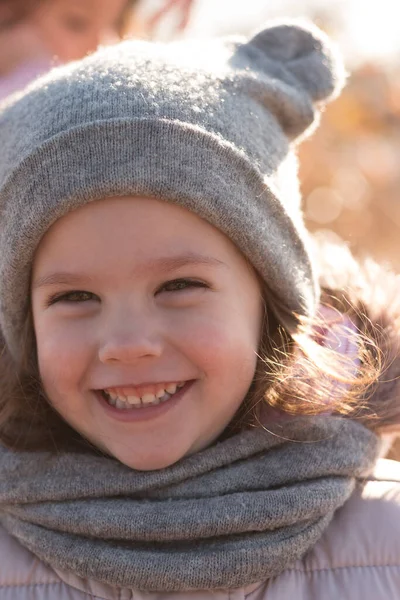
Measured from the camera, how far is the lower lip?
5.92 feet

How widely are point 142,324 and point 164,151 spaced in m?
0.37

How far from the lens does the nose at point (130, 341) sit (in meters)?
1.70

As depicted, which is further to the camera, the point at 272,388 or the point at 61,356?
the point at 272,388

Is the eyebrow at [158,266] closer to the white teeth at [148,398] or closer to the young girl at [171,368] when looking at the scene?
the young girl at [171,368]

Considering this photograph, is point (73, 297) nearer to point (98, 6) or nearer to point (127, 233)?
point (127, 233)

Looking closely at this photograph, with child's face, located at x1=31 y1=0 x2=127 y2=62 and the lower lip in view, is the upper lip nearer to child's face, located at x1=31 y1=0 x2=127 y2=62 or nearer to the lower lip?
the lower lip

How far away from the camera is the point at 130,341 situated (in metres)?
1.70

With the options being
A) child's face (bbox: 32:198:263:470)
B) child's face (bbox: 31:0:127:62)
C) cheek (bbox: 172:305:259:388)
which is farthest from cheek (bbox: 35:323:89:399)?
child's face (bbox: 31:0:127:62)

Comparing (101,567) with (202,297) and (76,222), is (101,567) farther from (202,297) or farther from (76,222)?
(76,222)

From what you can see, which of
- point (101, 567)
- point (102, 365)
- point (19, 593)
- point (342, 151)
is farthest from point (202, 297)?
point (342, 151)

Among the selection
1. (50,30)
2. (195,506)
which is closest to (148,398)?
(195,506)

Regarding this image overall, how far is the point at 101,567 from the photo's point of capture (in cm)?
169

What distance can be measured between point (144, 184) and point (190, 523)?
692 millimetres

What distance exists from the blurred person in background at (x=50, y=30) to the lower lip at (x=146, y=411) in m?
1.65
